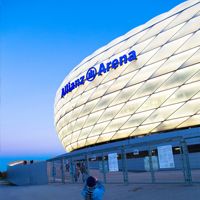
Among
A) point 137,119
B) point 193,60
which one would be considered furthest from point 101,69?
point 193,60

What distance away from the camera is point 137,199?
10180 mm

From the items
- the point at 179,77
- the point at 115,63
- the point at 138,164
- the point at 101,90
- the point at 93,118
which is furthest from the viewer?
the point at 93,118

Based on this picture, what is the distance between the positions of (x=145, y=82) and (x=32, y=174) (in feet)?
40.6

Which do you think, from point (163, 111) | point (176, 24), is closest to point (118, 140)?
point (163, 111)

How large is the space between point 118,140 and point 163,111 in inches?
266

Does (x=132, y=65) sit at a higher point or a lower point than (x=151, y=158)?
higher

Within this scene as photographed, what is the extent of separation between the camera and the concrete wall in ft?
81.1

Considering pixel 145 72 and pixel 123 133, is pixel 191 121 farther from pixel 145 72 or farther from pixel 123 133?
pixel 123 133

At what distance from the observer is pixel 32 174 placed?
2552cm

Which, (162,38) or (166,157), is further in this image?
(162,38)

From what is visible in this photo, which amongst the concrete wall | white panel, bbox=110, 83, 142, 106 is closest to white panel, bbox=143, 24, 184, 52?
white panel, bbox=110, 83, 142, 106

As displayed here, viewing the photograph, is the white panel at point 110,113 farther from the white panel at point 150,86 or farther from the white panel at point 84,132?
the white panel at point 84,132

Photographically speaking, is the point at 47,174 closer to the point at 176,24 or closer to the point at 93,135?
the point at 93,135

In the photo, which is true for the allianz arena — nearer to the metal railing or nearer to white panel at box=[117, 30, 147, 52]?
white panel at box=[117, 30, 147, 52]
